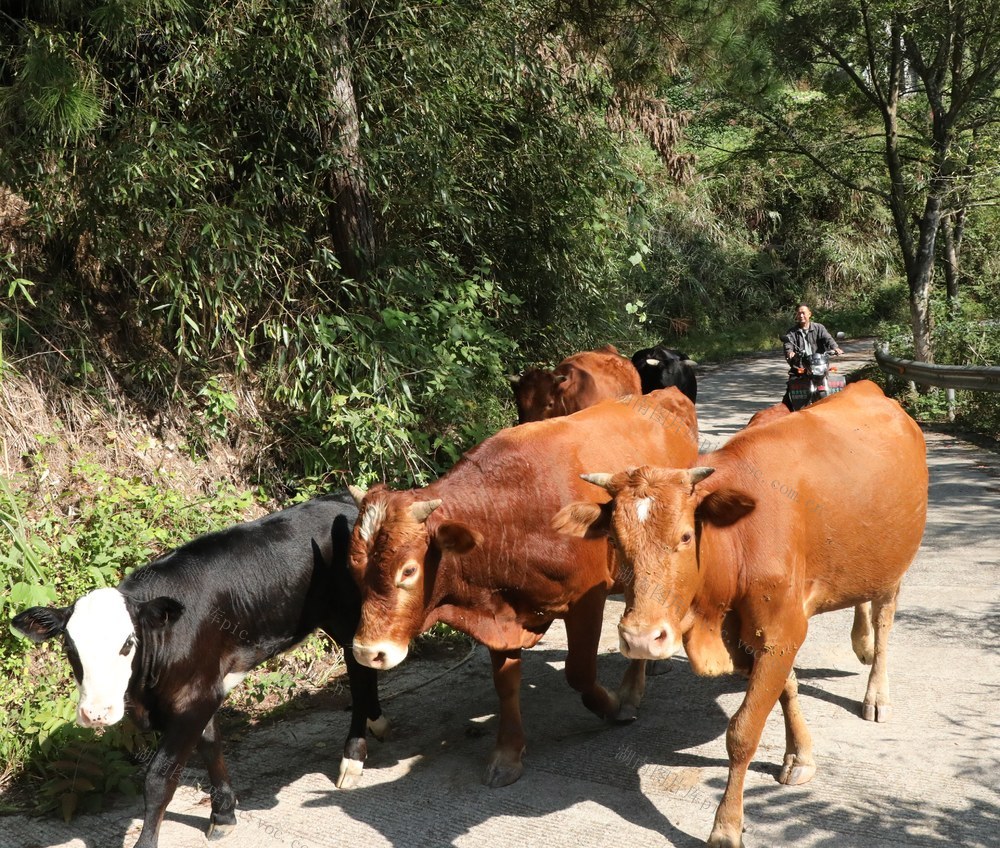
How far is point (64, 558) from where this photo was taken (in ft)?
20.4

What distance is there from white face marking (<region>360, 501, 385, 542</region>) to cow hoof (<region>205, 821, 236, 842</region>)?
158 cm

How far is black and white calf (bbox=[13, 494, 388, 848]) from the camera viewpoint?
4.35 meters

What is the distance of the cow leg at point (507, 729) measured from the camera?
4996mm

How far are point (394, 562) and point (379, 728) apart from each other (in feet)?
5.18

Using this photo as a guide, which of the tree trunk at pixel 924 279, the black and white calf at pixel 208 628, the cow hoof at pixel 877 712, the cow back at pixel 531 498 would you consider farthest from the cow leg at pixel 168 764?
the tree trunk at pixel 924 279

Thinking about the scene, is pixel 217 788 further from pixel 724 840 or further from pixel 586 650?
pixel 724 840

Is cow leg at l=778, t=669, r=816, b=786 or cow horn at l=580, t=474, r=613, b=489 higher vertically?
cow horn at l=580, t=474, r=613, b=489

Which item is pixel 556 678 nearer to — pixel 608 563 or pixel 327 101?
pixel 608 563

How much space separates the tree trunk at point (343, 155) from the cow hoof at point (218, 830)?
4851 millimetres

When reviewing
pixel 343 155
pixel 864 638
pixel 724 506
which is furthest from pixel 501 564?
pixel 343 155

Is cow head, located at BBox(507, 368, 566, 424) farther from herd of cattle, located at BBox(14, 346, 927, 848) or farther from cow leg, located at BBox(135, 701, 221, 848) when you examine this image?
cow leg, located at BBox(135, 701, 221, 848)

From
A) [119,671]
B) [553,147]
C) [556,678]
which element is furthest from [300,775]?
[553,147]

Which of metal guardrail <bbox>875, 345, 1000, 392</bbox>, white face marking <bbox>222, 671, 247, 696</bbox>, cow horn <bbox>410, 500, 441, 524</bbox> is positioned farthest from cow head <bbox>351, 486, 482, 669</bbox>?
metal guardrail <bbox>875, 345, 1000, 392</bbox>

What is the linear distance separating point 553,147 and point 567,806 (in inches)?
270
